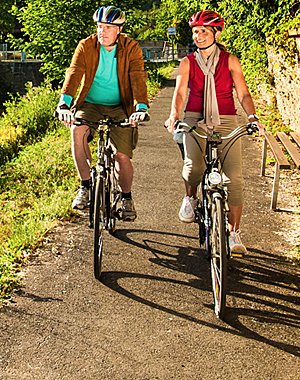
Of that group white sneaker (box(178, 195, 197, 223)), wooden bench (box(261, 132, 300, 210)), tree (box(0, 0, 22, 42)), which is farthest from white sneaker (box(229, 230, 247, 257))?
tree (box(0, 0, 22, 42))

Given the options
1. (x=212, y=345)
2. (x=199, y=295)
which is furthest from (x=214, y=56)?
(x=212, y=345)

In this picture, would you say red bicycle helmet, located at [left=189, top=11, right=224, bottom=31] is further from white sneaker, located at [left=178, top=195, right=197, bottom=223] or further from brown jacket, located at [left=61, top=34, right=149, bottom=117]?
white sneaker, located at [left=178, top=195, right=197, bottom=223]

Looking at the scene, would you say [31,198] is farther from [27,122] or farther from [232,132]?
[27,122]

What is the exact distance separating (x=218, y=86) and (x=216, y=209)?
102 centimetres

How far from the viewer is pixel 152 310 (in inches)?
190

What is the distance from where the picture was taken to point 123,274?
5.47 metres

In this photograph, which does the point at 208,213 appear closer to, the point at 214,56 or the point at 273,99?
the point at 214,56

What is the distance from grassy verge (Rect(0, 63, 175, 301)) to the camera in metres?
5.78

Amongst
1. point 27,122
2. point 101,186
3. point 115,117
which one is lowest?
point 27,122

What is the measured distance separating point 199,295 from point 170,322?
52 cm

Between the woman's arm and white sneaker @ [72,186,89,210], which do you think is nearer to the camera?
the woman's arm

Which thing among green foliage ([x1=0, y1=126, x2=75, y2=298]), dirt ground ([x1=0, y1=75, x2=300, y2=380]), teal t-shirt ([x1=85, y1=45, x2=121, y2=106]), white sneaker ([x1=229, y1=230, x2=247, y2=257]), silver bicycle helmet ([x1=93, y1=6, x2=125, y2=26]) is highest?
silver bicycle helmet ([x1=93, y1=6, x2=125, y2=26])

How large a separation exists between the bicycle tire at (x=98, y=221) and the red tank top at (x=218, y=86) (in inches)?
35.4

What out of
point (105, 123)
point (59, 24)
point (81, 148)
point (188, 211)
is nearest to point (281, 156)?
point (188, 211)
